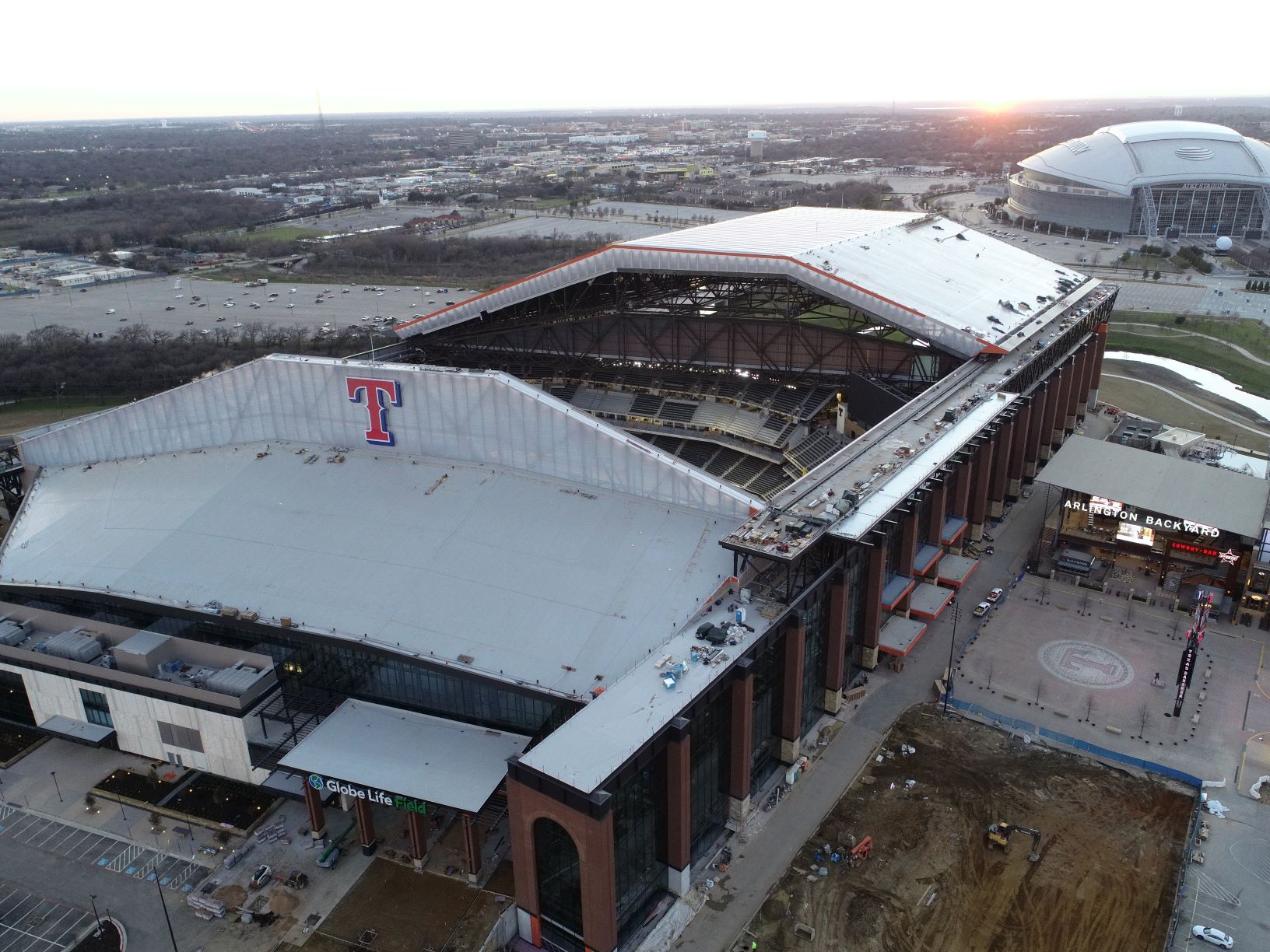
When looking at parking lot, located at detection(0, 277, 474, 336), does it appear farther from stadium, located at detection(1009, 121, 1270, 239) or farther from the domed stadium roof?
the domed stadium roof

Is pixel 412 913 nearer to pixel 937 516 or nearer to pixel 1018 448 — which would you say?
pixel 937 516

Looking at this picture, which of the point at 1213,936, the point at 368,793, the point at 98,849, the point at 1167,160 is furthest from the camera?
the point at 1167,160

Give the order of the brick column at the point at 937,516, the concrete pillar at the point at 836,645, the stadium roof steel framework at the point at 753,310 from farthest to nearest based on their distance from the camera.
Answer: the stadium roof steel framework at the point at 753,310 → the brick column at the point at 937,516 → the concrete pillar at the point at 836,645

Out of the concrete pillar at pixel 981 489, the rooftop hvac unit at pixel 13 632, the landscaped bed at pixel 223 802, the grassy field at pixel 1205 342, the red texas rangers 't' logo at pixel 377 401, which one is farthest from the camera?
the grassy field at pixel 1205 342

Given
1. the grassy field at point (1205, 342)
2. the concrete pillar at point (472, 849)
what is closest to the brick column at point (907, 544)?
the concrete pillar at point (472, 849)

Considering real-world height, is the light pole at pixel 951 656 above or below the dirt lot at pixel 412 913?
above

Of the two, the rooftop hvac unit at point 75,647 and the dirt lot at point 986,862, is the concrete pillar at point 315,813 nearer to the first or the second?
the rooftop hvac unit at point 75,647

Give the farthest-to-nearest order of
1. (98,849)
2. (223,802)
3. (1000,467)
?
(1000,467) < (223,802) < (98,849)

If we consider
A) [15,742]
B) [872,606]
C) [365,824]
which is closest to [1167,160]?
[872,606]
